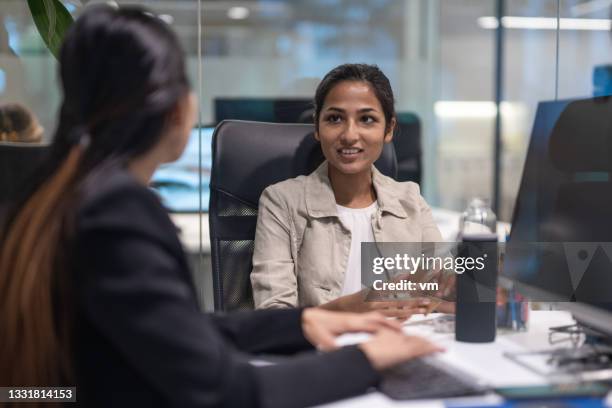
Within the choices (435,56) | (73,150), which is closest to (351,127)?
(73,150)

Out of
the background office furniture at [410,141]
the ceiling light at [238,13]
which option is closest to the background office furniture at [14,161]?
the background office furniture at [410,141]

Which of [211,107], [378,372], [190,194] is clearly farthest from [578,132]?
[211,107]

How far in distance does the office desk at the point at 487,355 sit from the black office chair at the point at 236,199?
1.94ft

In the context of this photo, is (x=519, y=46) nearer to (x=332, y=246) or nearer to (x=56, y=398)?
(x=332, y=246)

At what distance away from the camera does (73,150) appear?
922 millimetres

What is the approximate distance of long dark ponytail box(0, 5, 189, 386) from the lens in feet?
2.92

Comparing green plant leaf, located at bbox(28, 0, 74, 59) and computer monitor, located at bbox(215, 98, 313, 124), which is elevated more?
green plant leaf, located at bbox(28, 0, 74, 59)

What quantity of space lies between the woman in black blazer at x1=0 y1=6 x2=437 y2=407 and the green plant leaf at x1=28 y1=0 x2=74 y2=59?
1.10 m

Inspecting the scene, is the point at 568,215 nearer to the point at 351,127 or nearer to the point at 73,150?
the point at 351,127

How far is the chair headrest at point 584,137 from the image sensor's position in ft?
4.51

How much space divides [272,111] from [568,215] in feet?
3.88

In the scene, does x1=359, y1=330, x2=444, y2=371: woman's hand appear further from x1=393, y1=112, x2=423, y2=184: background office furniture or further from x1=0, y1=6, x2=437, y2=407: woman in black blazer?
→ x1=393, y1=112, x2=423, y2=184: background office furniture

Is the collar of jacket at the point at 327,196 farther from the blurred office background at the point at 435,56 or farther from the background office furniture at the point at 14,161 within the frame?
the blurred office background at the point at 435,56

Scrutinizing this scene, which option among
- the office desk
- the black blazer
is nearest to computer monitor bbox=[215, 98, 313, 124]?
the office desk
